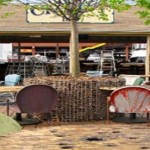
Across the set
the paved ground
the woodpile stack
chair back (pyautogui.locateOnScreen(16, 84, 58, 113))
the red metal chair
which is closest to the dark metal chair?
chair back (pyautogui.locateOnScreen(16, 84, 58, 113))

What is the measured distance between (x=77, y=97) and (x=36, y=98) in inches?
34.4

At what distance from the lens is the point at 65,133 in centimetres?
621

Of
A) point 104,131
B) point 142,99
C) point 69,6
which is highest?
point 69,6

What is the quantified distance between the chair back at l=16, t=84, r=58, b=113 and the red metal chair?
1072 mm

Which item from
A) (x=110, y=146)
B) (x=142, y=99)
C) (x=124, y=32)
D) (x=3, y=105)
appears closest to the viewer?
(x=110, y=146)

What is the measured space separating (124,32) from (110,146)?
37.5ft

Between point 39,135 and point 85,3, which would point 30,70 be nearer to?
point 85,3

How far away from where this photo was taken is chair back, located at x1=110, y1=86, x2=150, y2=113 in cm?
716

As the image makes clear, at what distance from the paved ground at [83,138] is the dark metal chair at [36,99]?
1.53ft

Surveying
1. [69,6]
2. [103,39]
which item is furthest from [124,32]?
[69,6]

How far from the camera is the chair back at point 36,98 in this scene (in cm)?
722

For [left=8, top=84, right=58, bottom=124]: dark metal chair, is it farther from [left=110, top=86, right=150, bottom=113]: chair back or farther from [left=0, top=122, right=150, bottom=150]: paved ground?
[left=110, top=86, right=150, bottom=113]: chair back

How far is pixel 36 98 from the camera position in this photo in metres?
7.28

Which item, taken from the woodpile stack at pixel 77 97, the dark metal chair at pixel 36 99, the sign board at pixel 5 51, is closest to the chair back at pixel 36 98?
the dark metal chair at pixel 36 99
